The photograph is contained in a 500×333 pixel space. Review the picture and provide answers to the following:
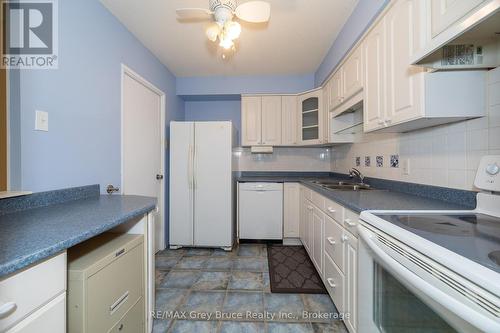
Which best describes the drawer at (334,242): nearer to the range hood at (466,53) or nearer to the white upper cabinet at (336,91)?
the range hood at (466,53)

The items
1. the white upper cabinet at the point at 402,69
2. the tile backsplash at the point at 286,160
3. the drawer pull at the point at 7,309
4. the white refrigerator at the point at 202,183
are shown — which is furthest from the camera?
the tile backsplash at the point at 286,160

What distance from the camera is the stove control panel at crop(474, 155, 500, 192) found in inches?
37.7

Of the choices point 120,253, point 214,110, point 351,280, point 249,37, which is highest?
point 249,37

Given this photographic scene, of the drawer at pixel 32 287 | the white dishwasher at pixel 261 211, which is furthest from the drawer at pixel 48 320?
the white dishwasher at pixel 261 211

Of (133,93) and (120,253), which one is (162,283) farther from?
(133,93)

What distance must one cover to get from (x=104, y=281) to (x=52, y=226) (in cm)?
32

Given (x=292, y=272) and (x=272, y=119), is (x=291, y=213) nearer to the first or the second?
(x=292, y=272)

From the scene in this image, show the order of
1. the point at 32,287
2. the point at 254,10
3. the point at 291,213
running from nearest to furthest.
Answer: the point at 32,287 → the point at 254,10 → the point at 291,213

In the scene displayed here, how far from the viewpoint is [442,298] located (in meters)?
0.53

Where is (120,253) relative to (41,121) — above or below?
below

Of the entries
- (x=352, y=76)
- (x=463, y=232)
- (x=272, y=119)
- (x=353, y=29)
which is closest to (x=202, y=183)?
(x=272, y=119)

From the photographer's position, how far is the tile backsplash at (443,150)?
3.39 feet

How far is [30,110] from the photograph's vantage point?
3.86 feet

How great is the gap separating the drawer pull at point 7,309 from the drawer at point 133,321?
1.76 feet
